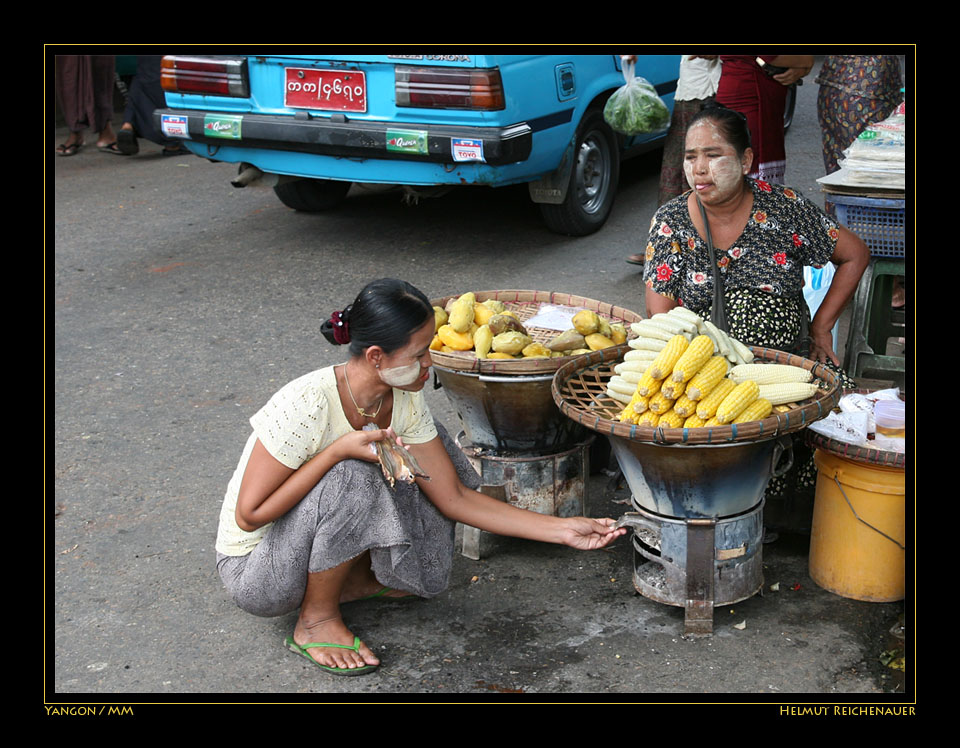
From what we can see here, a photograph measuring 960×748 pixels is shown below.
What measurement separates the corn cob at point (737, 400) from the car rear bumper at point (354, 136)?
2884mm

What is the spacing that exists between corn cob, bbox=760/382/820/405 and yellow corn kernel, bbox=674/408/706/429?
0.22 metres

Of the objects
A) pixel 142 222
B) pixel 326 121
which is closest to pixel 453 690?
pixel 326 121

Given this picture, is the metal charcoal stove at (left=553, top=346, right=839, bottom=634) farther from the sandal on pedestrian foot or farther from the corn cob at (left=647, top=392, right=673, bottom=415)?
the sandal on pedestrian foot

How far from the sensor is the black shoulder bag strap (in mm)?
3494

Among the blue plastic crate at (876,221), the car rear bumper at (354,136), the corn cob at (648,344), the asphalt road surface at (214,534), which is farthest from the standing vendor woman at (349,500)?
the car rear bumper at (354,136)

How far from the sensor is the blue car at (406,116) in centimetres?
547

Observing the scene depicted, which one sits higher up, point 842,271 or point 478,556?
point 842,271

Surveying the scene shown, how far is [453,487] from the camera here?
3150 mm

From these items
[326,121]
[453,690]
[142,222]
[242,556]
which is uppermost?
[326,121]

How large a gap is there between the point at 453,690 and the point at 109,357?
298 cm

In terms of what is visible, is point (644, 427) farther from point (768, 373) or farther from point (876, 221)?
point (876, 221)
